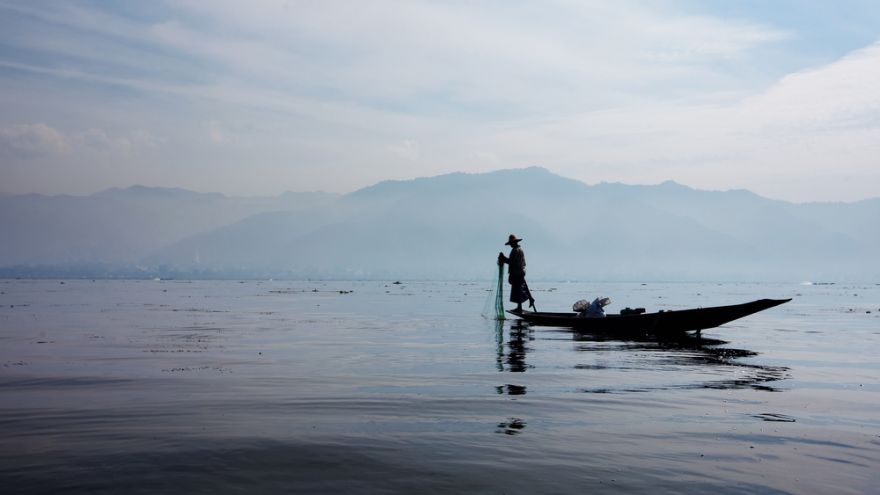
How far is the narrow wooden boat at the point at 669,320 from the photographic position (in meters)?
26.0

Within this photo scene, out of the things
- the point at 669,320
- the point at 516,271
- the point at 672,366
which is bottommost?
the point at 672,366

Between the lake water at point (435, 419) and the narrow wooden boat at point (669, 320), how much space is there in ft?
6.87

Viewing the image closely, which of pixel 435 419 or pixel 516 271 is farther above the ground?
pixel 516 271

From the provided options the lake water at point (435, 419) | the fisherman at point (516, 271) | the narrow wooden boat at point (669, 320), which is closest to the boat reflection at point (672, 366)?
the lake water at point (435, 419)

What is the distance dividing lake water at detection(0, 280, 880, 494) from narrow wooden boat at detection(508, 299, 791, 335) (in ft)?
6.87

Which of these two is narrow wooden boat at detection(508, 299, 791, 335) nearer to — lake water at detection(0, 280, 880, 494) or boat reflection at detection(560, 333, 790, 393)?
boat reflection at detection(560, 333, 790, 393)

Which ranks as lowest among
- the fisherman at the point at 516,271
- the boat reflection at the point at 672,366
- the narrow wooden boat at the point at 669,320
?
the boat reflection at the point at 672,366

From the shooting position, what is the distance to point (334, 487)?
822 cm

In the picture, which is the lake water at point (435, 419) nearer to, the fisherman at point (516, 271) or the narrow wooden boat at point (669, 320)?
the narrow wooden boat at point (669, 320)

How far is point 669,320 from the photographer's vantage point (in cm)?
2769

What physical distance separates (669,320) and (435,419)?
18.0 meters

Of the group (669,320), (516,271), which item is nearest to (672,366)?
(669,320)

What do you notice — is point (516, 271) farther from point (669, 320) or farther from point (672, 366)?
point (672, 366)

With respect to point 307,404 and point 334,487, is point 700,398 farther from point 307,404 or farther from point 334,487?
point 334,487
